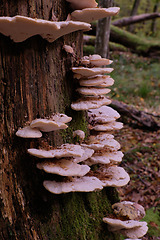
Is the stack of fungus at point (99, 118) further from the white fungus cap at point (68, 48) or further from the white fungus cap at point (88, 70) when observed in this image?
the white fungus cap at point (68, 48)

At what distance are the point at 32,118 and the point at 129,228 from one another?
1.79 meters

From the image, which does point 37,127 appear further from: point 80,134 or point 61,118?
point 80,134

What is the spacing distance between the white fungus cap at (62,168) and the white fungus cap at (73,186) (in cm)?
14

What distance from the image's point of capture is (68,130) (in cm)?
262

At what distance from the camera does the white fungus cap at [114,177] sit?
253 centimetres

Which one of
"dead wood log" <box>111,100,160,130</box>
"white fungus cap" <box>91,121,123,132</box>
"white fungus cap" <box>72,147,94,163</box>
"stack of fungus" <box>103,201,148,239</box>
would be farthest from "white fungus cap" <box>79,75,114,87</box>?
"dead wood log" <box>111,100,160,130</box>

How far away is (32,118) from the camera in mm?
2145

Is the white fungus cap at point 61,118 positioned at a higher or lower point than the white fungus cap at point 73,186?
higher

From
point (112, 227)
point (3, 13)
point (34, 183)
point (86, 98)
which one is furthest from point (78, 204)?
point (3, 13)

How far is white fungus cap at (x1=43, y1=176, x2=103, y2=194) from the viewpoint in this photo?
6.63 ft

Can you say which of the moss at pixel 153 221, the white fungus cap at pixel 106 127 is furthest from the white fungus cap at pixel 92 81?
the moss at pixel 153 221

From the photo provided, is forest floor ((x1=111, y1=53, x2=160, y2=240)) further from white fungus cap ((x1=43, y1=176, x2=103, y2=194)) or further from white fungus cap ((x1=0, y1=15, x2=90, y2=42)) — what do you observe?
white fungus cap ((x1=0, y1=15, x2=90, y2=42))

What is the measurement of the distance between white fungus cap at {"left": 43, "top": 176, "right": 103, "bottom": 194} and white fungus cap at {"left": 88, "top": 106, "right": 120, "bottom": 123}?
2.86ft

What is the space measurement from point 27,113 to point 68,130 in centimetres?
67
